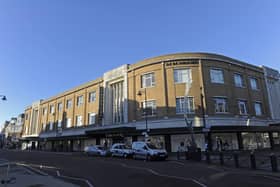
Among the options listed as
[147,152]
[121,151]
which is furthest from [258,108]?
[121,151]

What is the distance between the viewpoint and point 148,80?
1401 inches

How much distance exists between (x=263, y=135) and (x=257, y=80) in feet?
30.6

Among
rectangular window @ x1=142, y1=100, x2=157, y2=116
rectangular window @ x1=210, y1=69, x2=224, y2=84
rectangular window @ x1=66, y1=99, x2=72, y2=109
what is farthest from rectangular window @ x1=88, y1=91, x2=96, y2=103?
rectangular window @ x1=210, y1=69, x2=224, y2=84

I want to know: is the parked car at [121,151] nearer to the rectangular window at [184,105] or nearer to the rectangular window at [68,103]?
the rectangular window at [184,105]

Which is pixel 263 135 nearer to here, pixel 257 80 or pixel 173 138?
pixel 257 80

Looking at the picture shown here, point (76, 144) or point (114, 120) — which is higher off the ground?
point (114, 120)

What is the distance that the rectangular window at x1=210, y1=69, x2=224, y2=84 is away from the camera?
33.9 m

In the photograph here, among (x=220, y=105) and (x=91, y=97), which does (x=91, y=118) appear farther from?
(x=220, y=105)

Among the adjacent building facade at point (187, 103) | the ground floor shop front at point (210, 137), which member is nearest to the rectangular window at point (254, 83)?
the adjacent building facade at point (187, 103)

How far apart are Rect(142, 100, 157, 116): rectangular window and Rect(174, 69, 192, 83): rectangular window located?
15.5 ft

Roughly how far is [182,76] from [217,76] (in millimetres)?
5430

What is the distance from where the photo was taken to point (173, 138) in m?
31.9

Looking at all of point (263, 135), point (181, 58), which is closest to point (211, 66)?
point (181, 58)

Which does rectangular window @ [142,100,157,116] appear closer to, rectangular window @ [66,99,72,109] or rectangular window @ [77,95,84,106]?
rectangular window @ [77,95,84,106]
